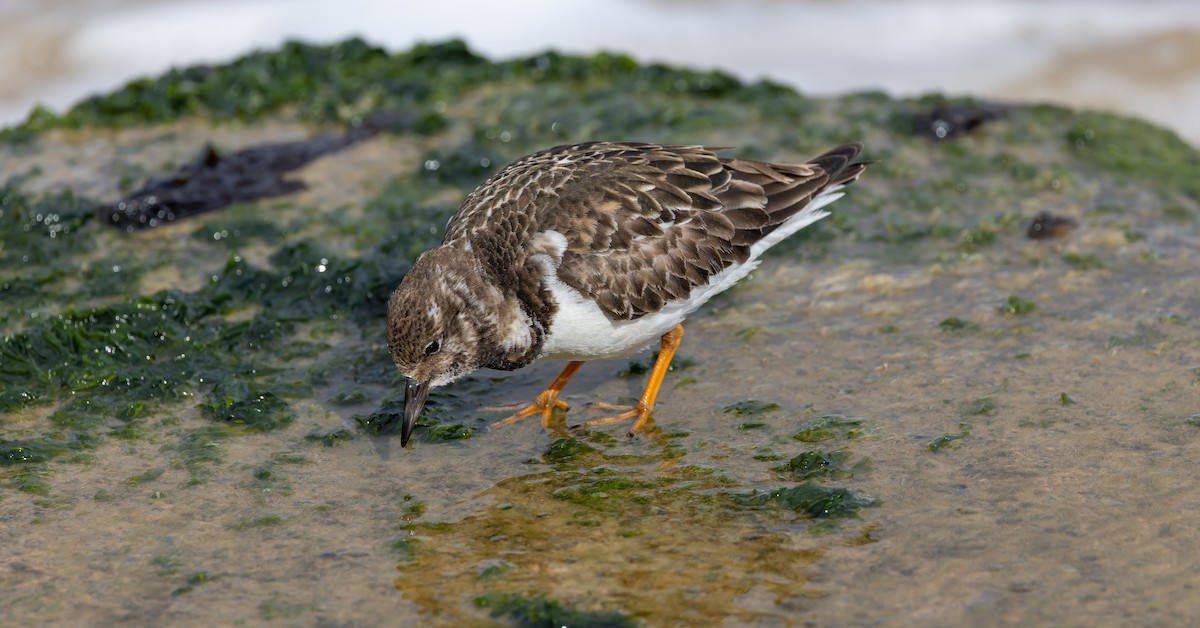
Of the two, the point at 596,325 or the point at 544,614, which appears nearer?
the point at 544,614

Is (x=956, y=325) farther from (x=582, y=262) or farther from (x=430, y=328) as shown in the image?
(x=430, y=328)

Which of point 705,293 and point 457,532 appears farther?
point 705,293

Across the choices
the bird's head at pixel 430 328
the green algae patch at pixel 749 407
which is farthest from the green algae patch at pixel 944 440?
the bird's head at pixel 430 328

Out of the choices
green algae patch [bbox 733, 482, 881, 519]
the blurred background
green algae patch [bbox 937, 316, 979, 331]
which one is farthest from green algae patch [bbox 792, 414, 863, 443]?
the blurred background

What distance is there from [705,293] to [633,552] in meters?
1.78

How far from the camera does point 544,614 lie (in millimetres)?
4348

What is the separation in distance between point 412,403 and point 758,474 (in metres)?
1.63

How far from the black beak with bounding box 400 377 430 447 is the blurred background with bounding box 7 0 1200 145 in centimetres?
815

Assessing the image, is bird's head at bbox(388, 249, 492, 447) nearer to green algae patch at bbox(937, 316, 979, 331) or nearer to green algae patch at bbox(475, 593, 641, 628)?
green algae patch at bbox(475, 593, 641, 628)

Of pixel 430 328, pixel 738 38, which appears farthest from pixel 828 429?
pixel 738 38

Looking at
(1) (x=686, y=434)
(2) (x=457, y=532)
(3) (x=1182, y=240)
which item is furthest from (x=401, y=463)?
(3) (x=1182, y=240)

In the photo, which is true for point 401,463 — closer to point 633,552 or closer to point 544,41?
point 633,552

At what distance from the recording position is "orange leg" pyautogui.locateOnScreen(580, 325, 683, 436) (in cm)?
604

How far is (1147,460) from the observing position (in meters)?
5.20
